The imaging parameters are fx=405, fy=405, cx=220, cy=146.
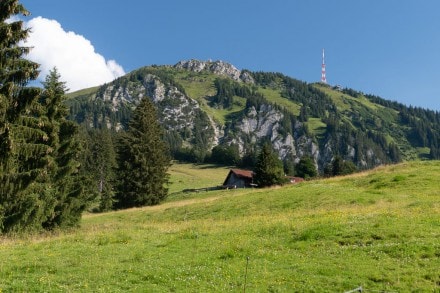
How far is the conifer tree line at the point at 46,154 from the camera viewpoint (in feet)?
75.9

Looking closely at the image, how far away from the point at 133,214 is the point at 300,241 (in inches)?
1310

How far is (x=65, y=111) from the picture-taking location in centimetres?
3897

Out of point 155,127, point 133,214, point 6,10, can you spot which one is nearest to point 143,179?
point 155,127

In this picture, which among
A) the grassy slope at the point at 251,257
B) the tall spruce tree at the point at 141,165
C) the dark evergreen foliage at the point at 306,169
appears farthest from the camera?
the dark evergreen foliage at the point at 306,169

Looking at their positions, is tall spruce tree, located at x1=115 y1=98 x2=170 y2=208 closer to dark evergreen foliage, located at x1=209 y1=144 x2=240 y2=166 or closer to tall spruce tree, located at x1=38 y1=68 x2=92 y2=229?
tall spruce tree, located at x1=38 y1=68 x2=92 y2=229

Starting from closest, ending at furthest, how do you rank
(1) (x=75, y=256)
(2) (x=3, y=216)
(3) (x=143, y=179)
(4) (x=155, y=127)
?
(1) (x=75, y=256) → (2) (x=3, y=216) → (3) (x=143, y=179) → (4) (x=155, y=127)

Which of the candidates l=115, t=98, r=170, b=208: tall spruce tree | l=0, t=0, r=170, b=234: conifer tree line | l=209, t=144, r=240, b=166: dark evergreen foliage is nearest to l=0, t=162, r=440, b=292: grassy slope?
l=0, t=0, r=170, b=234: conifer tree line

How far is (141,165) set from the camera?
65.1 metres

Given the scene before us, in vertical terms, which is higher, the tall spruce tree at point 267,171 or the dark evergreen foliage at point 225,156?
the dark evergreen foliage at point 225,156

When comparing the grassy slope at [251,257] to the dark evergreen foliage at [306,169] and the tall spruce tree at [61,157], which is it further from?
the dark evergreen foliage at [306,169]

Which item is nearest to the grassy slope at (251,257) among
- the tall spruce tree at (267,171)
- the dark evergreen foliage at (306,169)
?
the tall spruce tree at (267,171)

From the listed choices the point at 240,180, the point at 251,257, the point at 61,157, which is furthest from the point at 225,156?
the point at 251,257

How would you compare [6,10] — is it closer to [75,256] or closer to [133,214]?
[75,256]

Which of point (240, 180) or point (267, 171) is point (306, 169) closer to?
point (240, 180)
